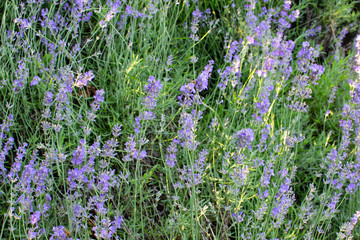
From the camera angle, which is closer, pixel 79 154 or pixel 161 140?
pixel 79 154

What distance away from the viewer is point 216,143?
2.28 meters

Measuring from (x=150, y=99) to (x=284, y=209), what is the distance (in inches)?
30.9

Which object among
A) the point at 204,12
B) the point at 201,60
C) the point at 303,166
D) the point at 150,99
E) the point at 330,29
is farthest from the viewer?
the point at 330,29

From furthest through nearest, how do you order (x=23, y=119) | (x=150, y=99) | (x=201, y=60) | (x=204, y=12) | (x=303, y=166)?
(x=204, y=12) → (x=201, y=60) → (x=303, y=166) → (x=23, y=119) → (x=150, y=99)

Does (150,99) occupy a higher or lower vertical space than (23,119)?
higher

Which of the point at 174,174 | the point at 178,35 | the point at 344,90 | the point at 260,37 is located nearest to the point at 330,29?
the point at 344,90

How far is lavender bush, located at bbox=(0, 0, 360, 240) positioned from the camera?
162 cm

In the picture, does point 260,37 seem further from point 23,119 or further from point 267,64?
point 23,119

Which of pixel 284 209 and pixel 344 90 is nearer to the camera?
pixel 284 209

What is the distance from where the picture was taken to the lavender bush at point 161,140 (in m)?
1.62

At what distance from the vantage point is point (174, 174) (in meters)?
2.15

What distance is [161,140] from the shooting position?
205 cm

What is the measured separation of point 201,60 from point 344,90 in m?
1.21

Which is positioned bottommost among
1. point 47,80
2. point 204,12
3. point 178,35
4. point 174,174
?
point 174,174
